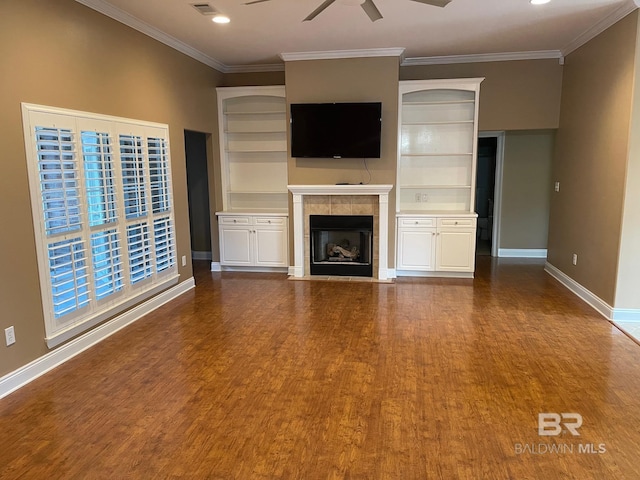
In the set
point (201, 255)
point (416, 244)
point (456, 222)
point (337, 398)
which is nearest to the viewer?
point (337, 398)

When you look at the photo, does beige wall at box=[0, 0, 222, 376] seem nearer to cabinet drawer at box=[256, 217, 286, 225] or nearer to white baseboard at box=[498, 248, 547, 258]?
cabinet drawer at box=[256, 217, 286, 225]

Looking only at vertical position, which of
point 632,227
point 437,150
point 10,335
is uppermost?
point 437,150

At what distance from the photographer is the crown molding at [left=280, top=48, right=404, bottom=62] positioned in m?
5.41

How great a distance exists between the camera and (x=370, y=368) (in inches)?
130

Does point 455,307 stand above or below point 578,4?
below

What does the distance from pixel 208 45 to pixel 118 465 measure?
450 centimetres

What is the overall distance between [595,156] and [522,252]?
2.73 metres

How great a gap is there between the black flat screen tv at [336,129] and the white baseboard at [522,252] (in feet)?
10.1

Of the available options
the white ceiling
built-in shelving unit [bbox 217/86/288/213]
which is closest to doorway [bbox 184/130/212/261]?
built-in shelving unit [bbox 217/86/288/213]

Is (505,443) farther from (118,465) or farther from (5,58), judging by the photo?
(5,58)

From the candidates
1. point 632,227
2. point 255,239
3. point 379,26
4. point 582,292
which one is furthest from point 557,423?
point 255,239

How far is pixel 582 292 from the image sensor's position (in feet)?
16.1

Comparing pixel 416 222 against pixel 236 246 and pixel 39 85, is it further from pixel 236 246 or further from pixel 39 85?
pixel 39 85

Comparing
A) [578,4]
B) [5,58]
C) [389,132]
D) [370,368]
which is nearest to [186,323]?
[370,368]
